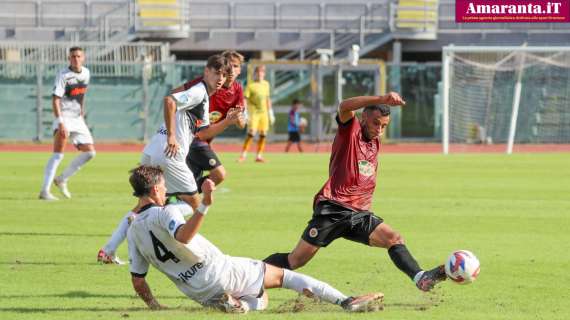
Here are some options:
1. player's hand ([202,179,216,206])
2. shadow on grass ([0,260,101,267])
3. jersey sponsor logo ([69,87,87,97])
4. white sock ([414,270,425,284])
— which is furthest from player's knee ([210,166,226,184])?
player's hand ([202,179,216,206])

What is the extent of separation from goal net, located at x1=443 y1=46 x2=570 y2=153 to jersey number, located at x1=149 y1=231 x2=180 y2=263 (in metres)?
24.7

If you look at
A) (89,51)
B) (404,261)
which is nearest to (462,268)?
(404,261)

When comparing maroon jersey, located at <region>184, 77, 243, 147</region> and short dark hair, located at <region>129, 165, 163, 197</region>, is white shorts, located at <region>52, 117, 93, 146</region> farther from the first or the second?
short dark hair, located at <region>129, 165, 163, 197</region>

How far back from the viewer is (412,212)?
50.6 ft

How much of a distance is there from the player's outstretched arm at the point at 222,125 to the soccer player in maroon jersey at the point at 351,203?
1.35m

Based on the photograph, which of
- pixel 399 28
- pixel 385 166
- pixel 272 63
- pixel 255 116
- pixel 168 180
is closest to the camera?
pixel 168 180

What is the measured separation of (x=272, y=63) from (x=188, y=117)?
26179mm

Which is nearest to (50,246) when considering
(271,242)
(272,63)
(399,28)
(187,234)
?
(271,242)

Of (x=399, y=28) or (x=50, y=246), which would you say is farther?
(x=399, y=28)

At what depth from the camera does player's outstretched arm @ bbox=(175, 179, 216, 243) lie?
7.12 metres

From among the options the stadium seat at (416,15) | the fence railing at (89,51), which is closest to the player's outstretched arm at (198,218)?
the fence railing at (89,51)

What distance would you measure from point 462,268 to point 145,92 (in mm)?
30082

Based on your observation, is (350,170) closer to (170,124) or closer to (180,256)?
(180,256)

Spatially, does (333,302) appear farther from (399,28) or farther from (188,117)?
(399,28)
